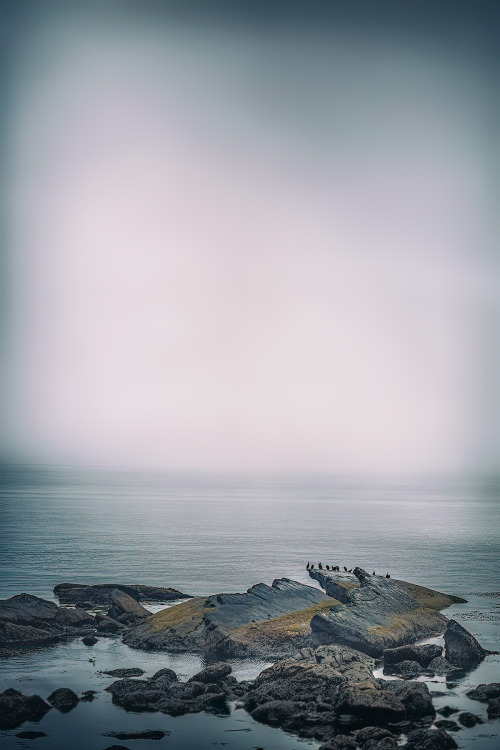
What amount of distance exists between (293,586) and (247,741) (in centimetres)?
3007

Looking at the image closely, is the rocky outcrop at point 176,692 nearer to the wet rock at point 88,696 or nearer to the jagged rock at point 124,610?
the wet rock at point 88,696

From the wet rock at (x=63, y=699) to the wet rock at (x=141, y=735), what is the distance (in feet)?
15.2

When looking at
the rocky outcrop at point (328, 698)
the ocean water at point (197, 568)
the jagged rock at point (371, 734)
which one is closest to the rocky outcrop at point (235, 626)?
the ocean water at point (197, 568)

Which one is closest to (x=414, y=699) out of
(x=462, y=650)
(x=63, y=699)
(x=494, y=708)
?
(x=494, y=708)

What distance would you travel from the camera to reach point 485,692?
134 feet

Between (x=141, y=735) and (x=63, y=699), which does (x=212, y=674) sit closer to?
(x=141, y=735)

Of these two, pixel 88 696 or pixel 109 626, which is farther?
pixel 109 626

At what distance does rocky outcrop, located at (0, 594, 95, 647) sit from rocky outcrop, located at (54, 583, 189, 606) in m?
8.40

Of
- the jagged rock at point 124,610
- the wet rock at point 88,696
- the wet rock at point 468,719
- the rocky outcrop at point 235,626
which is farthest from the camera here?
the jagged rock at point 124,610

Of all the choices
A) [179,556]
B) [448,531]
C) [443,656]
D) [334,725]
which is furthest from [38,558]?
[448,531]

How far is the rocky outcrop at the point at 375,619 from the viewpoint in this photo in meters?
50.3

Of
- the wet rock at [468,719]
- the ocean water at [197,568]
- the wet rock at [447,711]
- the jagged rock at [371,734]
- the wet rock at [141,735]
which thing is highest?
the jagged rock at [371,734]

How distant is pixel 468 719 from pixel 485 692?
4587mm

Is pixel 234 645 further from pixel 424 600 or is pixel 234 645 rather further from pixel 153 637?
pixel 424 600
